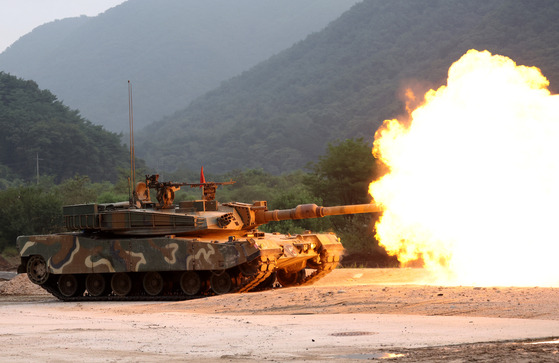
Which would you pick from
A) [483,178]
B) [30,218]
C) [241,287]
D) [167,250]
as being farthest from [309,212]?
[30,218]

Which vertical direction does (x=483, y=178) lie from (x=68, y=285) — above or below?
→ above

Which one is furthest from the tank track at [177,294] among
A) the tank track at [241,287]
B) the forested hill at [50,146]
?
the forested hill at [50,146]

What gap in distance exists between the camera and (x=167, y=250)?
23.2 m

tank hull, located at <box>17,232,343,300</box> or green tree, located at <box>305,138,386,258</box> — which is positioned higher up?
green tree, located at <box>305,138,386,258</box>

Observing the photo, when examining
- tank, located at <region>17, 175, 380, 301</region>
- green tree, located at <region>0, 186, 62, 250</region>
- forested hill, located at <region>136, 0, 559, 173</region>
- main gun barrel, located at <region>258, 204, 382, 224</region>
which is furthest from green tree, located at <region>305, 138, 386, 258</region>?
forested hill, located at <region>136, 0, 559, 173</region>

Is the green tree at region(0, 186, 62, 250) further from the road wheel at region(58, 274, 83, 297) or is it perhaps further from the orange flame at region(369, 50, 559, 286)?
the orange flame at region(369, 50, 559, 286)

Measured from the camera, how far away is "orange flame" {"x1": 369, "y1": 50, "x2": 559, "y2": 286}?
21.1 metres

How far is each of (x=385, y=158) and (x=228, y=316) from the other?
7.92 m

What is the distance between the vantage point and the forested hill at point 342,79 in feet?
315

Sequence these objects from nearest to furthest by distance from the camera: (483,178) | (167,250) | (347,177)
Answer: (483,178) < (167,250) < (347,177)

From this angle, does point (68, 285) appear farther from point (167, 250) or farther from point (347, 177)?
point (347, 177)

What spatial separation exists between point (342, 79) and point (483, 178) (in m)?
101

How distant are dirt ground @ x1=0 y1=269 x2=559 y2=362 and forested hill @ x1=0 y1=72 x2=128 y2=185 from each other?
77430mm

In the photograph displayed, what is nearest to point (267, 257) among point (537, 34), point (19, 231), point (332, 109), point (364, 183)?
point (364, 183)
